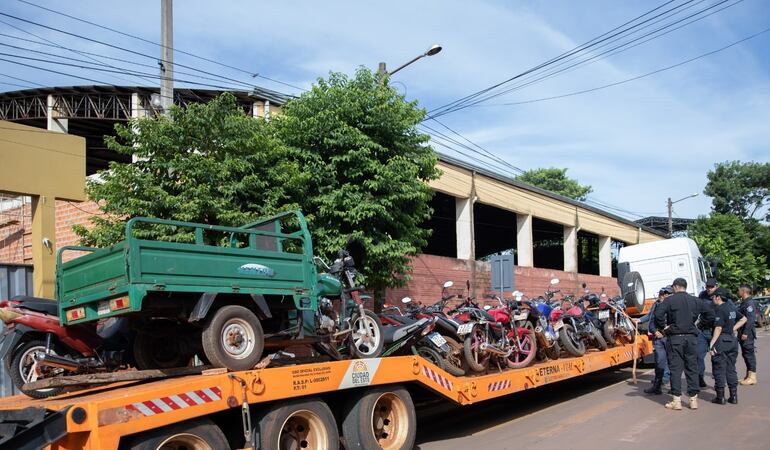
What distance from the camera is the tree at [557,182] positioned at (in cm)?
5131

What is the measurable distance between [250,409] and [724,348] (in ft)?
25.2

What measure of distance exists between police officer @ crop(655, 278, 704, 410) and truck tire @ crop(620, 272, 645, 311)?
15.3 ft

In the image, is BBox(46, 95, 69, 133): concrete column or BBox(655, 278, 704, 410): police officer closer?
BBox(655, 278, 704, 410): police officer

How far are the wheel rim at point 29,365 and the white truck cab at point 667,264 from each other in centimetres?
1331

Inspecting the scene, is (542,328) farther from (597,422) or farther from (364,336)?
(364,336)

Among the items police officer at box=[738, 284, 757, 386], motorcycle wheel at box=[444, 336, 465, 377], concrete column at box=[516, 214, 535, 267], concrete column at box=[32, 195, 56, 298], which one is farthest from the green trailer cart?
concrete column at box=[516, 214, 535, 267]

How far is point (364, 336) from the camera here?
773 centimetres

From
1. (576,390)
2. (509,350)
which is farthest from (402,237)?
(576,390)

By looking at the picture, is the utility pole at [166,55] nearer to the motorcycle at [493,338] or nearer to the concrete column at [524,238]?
the motorcycle at [493,338]

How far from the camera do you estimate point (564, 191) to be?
51250mm

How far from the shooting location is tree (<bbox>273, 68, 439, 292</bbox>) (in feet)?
37.4

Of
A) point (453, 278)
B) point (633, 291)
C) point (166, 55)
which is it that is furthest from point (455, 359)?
point (453, 278)

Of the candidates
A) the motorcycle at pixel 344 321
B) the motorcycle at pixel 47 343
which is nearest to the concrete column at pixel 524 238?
the motorcycle at pixel 344 321

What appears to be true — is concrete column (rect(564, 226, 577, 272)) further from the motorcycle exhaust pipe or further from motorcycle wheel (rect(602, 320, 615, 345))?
the motorcycle exhaust pipe
